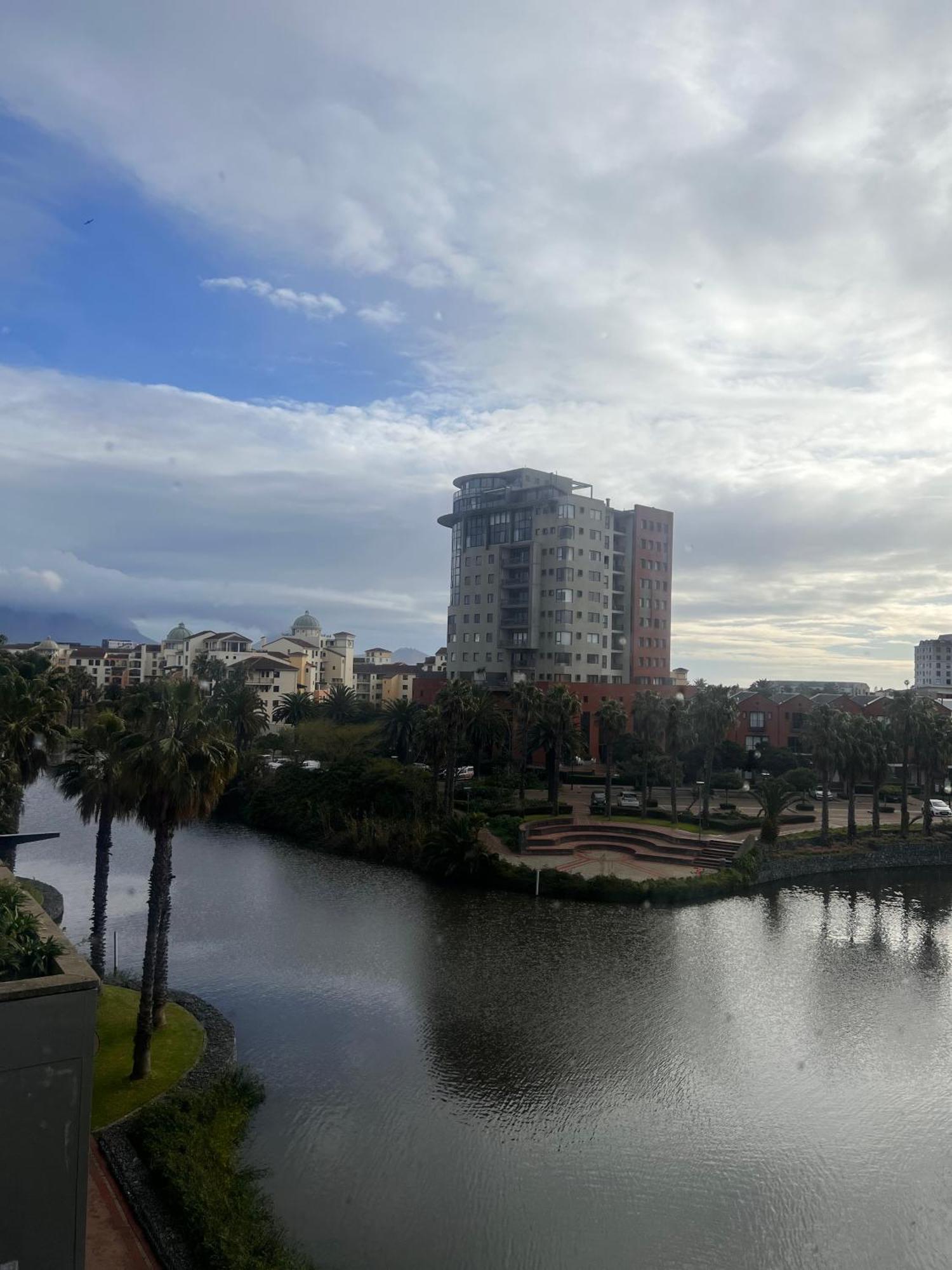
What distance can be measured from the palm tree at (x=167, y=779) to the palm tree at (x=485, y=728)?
3812cm

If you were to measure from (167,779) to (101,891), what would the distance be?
1109 centimetres

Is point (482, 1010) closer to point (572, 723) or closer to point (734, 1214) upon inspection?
point (734, 1214)

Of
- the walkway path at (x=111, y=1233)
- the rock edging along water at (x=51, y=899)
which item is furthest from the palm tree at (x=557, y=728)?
the walkway path at (x=111, y=1233)

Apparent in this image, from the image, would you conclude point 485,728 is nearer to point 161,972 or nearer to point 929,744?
point 929,744

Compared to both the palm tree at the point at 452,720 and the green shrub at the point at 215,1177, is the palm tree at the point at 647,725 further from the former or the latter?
the green shrub at the point at 215,1177

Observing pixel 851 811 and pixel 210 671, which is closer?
pixel 851 811

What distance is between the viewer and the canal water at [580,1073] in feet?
48.2

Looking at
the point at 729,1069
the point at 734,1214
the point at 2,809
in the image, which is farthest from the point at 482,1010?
the point at 2,809

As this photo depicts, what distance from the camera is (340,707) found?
7981 centimetres

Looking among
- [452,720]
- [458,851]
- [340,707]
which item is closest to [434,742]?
[452,720]

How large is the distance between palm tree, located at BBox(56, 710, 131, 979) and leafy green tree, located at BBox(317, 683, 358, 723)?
162 ft

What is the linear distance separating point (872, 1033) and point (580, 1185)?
11.9 metres

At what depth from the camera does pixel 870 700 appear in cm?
8744

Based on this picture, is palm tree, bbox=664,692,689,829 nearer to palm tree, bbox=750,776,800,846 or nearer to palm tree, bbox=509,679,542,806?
palm tree, bbox=750,776,800,846
